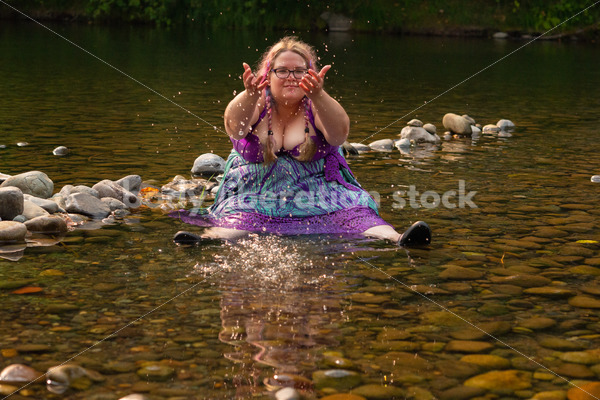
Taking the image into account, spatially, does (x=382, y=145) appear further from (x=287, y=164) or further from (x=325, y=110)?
(x=325, y=110)

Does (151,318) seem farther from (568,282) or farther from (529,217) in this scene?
(529,217)

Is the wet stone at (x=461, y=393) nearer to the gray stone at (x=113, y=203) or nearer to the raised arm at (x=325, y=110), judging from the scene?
the raised arm at (x=325, y=110)

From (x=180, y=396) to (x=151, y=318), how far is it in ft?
2.37

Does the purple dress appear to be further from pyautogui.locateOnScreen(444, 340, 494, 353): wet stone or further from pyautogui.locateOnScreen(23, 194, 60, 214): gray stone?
pyautogui.locateOnScreen(444, 340, 494, 353): wet stone

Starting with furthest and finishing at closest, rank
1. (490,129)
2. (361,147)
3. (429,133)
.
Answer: (490,129), (429,133), (361,147)

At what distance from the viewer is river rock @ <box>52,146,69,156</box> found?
6963mm

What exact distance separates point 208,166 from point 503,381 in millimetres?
4097

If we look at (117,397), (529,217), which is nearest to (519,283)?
(529,217)

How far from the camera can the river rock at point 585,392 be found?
261cm

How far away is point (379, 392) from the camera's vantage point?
2.63 m

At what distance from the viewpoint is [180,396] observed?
2570 mm

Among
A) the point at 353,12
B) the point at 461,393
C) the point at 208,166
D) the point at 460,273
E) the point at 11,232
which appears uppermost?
the point at 353,12

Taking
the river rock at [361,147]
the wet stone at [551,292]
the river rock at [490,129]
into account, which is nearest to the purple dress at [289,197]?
the wet stone at [551,292]

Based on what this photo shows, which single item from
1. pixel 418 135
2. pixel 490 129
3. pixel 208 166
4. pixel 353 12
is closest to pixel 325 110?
pixel 208 166
